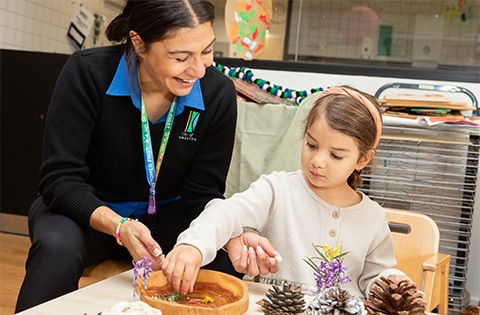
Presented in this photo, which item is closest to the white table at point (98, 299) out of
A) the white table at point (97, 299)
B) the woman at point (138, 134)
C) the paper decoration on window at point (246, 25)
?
the white table at point (97, 299)

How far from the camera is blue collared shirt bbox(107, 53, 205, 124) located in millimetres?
1679

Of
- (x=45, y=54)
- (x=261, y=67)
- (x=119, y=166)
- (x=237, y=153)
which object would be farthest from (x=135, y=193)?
(x=45, y=54)

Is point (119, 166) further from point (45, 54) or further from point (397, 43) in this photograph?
point (397, 43)

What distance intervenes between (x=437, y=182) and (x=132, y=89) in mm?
1448

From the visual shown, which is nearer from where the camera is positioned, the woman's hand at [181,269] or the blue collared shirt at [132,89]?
the woman's hand at [181,269]

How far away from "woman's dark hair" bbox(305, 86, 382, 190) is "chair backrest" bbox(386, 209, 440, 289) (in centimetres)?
37

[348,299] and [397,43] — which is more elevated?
[397,43]

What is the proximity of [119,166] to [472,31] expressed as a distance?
116 inches

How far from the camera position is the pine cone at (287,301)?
1056mm

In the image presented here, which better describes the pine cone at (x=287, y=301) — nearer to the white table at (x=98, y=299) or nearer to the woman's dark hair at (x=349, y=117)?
the white table at (x=98, y=299)

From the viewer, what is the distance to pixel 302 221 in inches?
61.2

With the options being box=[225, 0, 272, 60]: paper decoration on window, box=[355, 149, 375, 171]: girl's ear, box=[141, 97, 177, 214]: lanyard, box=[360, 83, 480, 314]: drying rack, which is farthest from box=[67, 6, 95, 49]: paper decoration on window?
box=[355, 149, 375, 171]: girl's ear

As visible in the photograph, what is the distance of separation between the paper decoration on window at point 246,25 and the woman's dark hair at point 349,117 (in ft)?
5.13

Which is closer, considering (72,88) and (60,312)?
(60,312)
